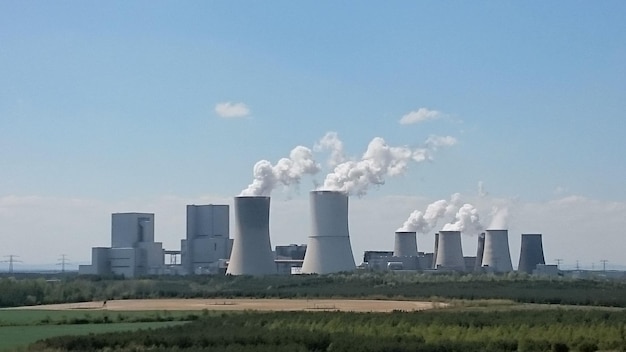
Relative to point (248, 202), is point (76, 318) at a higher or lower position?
lower

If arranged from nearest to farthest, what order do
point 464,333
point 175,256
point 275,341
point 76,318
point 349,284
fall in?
1. point 275,341
2. point 464,333
3. point 76,318
4. point 349,284
5. point 175,256

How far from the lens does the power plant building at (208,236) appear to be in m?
73.9

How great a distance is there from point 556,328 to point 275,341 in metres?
7.54

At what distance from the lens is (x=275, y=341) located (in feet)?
79.1

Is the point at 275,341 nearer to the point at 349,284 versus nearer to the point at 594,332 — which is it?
the point at 594,332

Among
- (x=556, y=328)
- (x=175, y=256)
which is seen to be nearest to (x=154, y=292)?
(x=175, y=256)

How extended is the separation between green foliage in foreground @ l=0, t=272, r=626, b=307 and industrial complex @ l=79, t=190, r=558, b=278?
1.43 meters

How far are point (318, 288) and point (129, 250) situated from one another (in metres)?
18.2

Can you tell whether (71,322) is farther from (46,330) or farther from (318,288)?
(318,288)

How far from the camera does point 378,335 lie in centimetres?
2598

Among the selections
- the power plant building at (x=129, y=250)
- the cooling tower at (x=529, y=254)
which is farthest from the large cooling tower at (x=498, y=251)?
the power plant building at (x=129, y=250)

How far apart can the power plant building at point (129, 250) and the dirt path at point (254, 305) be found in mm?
19152

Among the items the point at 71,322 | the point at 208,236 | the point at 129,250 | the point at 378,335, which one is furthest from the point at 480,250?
the point at 378,335

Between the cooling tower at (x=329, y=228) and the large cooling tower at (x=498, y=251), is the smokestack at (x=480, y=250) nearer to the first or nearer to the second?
the large cooling tower at (x=498, y=251)
